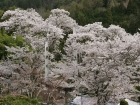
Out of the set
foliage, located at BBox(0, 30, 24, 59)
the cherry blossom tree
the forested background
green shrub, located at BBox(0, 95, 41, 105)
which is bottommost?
green shrub, located at BBox(0, 95, 41, 105)

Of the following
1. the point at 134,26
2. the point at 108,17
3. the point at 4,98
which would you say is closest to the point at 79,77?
the point at 4,98

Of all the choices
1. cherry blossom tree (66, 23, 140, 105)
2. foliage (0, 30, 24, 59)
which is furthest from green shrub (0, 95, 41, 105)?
foliage (0, 30, 24, 59)

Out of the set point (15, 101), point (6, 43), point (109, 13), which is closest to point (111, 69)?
point (15, 101)

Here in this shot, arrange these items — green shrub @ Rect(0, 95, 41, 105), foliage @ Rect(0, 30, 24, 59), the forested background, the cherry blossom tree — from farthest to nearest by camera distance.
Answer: the forested background
foliage @ Rect(0, 30, 24, 59)
the cherry blossom tree
green shrub @ Rect(0, 95, 41, 105)

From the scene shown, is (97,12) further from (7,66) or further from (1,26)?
(7,66)

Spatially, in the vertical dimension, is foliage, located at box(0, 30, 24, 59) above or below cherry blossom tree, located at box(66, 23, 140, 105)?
above

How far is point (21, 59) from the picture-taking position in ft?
43.9

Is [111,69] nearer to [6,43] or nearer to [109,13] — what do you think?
[6,43]

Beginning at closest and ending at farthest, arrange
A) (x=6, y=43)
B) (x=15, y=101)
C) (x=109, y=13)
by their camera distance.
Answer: (x=15, y=101), (x=6, y=43), (x=109, y=13)

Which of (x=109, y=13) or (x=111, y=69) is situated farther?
(x=109, y=13)

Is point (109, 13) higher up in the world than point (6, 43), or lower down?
higher up

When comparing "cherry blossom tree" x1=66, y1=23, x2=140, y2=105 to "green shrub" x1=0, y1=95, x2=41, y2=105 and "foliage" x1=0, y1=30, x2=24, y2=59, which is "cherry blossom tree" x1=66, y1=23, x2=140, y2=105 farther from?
"green shrub" x1=0, y1=95, x2=41, y2=105

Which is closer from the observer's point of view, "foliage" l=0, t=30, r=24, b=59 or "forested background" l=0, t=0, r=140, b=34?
"foliage" l=0, t=30, r=24, b=59

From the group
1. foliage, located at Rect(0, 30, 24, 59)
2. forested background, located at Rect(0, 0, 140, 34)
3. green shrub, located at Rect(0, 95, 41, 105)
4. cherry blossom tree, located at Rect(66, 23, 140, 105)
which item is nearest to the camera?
green shrub, located at Rect(0, 95, 41, 105)
